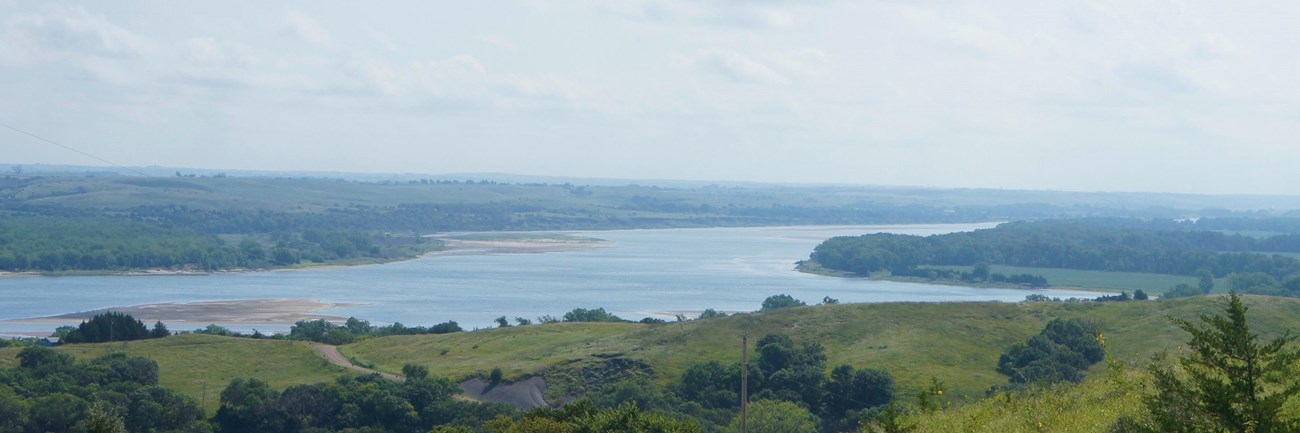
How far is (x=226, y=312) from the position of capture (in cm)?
9188

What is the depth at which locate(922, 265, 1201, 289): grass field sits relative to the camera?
125 metres

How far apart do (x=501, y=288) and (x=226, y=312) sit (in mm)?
27349

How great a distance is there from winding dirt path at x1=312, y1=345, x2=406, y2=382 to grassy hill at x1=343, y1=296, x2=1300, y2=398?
3.61 feet

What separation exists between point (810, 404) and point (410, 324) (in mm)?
45499

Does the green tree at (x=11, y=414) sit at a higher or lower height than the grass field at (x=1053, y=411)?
lower

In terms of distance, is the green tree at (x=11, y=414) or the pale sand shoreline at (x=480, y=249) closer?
the green tree at (x=11, y=414)

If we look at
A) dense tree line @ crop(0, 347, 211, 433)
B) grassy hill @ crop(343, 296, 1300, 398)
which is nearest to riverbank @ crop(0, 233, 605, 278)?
grassy hill @ crop(343, 296, 1300, 398)

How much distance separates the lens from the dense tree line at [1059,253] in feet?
459

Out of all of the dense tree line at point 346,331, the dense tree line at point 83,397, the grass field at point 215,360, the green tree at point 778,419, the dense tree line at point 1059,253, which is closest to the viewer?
the green tree at point 778,419

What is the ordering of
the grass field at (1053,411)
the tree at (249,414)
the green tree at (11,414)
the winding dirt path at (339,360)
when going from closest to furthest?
1. the grass field at (1053,411)
2. the green tree at (11,414)
3. the tree at (249,414)
4. the winding dirt path at (339,360)

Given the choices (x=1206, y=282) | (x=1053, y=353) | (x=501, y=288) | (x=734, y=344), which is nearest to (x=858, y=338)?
(x=734, y=344)

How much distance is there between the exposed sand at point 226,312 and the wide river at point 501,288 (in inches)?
94.6

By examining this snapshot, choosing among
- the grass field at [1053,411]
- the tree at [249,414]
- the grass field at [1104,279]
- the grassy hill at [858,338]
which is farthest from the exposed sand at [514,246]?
the grass field at [1053,411]

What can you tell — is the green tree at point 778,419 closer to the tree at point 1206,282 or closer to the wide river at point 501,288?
the wide river at point 501,288
